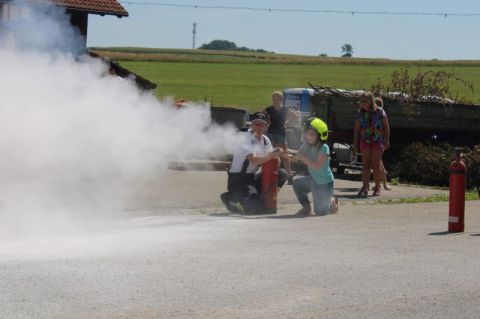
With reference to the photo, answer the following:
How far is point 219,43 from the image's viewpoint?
355 ft

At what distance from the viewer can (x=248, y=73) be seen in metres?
70.5

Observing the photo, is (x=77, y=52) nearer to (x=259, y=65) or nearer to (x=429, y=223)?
(x=429, y=223)

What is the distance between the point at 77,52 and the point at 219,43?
311ft

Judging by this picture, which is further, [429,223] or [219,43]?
[219,43]

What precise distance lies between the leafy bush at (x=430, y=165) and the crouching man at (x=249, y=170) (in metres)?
6.85

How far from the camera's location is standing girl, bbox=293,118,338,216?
1384cm

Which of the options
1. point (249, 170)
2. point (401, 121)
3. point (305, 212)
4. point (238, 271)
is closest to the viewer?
point (238, 271)

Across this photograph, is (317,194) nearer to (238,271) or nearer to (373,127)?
(373,127)

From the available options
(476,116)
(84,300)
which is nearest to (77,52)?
(84,300)

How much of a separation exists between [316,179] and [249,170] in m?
0.97

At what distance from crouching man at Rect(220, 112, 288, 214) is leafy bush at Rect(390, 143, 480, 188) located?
22.5 ft

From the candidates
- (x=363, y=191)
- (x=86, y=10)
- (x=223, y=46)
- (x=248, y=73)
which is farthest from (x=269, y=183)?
(x=223, y=46)

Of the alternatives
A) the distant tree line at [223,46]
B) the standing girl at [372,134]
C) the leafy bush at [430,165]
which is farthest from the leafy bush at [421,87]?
the distant tree line at [223,46]

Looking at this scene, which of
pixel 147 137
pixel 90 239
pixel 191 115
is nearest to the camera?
pixel 90 239
